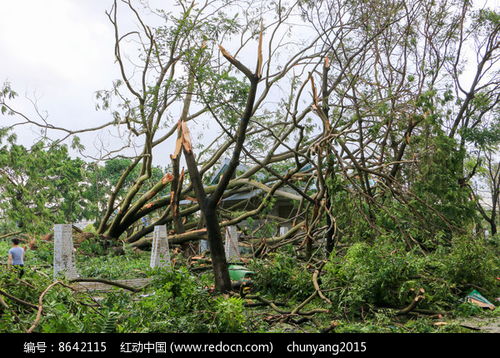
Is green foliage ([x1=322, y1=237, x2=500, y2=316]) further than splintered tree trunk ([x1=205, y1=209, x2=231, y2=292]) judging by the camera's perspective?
No

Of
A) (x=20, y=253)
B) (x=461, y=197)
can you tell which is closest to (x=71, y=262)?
(x=20, y=253)

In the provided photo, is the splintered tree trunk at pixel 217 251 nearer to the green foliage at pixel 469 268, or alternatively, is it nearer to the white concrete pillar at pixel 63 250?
the green foliage at pixel 469 268

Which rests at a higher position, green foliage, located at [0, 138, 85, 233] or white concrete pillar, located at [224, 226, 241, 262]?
green foliage, located at [0, 138, 85, 233]

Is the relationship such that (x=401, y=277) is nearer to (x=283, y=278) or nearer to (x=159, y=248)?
(x=283, y=278)

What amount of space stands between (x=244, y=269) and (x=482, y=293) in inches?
142

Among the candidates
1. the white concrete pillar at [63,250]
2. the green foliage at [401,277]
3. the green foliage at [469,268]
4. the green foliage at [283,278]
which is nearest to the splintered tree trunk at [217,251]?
the green foliage at [283,278]

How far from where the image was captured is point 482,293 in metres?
7.34

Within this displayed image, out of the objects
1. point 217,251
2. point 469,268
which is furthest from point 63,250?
point 469,268

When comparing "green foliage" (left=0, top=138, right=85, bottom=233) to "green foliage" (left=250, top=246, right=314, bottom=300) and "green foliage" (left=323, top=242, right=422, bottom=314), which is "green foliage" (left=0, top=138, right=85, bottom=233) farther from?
"green foliage" (left=323, top=242, right=422, bottom=314)

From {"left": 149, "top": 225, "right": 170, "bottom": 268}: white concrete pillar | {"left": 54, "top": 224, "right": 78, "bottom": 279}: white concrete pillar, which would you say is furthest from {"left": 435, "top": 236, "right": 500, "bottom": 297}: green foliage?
{"left": 54, "top": 224, "right": 78, "bottom": 279}: white concrete pillar

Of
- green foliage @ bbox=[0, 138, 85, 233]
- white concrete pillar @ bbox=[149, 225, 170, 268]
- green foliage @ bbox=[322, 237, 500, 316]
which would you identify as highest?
green foliage @ bbox=[0, 138, 85, 233]

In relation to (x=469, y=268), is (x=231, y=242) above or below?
above

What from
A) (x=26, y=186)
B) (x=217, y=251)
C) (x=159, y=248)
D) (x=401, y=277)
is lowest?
(x=401, y=277)
